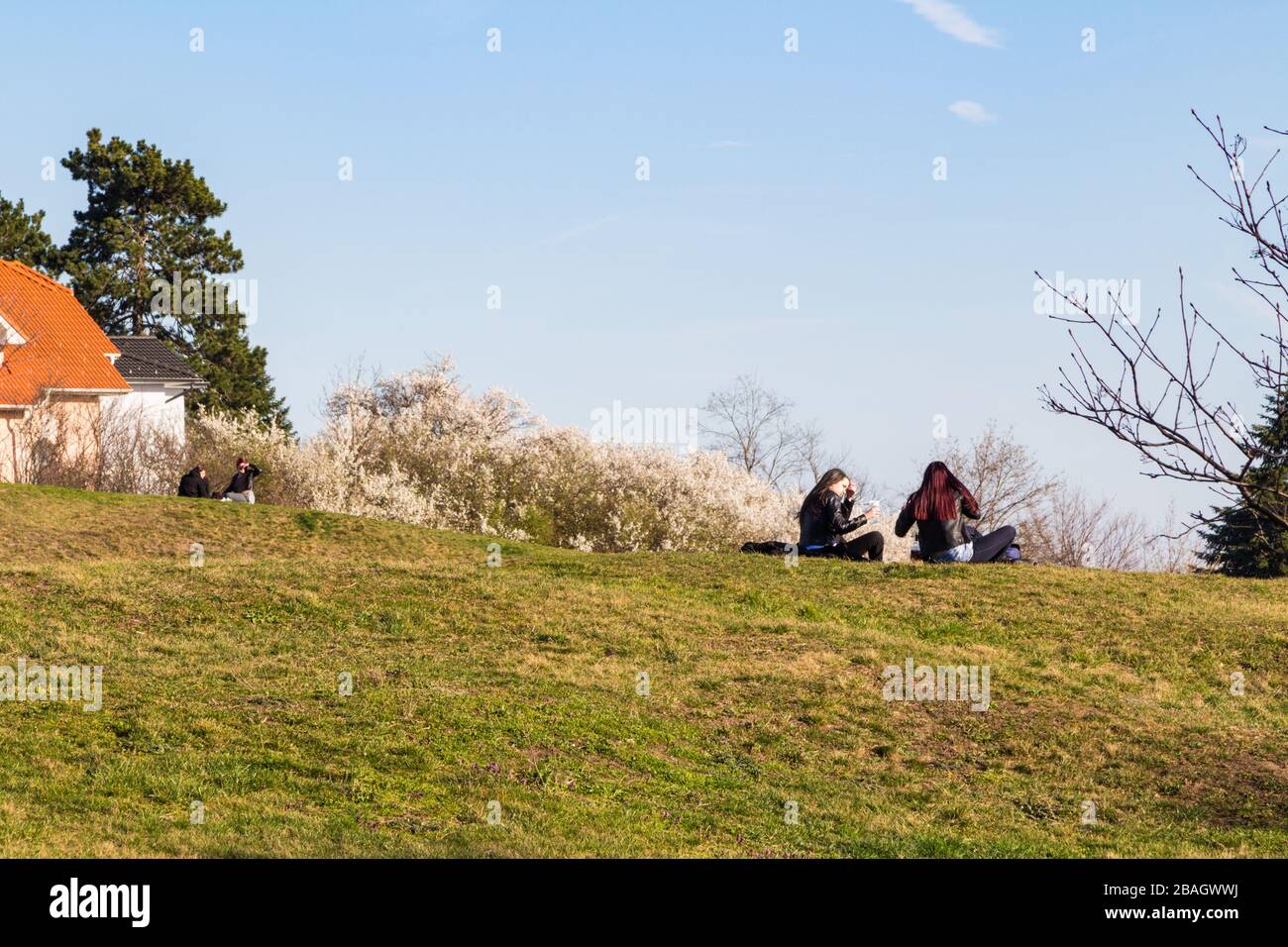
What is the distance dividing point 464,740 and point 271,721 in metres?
1.62

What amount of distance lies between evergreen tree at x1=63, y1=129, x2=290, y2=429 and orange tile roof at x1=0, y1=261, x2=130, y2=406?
11.1 meters

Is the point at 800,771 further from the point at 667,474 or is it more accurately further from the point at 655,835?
the point at 667,474

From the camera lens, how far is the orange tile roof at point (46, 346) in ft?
122

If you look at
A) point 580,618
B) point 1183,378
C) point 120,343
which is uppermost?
point 120,343

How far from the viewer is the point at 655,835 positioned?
392 inches

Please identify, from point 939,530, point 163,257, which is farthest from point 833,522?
point 163,257

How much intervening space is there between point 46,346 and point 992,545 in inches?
1181

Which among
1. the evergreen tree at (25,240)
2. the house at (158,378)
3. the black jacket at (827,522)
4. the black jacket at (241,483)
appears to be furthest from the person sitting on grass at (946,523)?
the evergreen tree at (25,240)

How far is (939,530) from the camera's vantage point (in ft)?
65.2

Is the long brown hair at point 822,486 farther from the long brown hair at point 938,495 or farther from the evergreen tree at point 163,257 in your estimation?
the evergreen tree at point 163,257

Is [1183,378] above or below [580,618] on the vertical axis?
above

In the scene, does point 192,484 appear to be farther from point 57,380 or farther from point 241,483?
point 57,380
